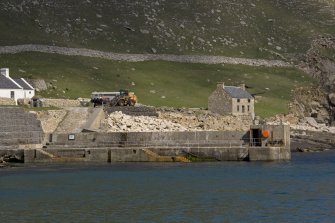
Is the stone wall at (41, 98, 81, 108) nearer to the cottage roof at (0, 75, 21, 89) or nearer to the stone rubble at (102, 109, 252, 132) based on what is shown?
the cottage roof at (0, 75, 21, 89)

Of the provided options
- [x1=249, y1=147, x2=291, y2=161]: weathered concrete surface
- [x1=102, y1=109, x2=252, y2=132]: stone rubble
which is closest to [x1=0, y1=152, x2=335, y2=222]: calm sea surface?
[x1=249, y1=147, x2=291, y2=161]: weathered concrete surface

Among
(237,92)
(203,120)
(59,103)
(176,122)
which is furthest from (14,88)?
(237,92)

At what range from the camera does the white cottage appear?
4294 inches

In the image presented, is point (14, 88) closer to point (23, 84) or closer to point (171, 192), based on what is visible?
point (23, 84)

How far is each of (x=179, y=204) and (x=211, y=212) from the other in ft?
12.5

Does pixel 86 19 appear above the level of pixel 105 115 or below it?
above

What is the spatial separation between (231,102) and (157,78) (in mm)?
23722

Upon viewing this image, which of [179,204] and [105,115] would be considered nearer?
[179,204]

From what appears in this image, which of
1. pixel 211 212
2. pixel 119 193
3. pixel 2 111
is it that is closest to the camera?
pixel 211 212

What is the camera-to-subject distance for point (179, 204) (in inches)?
2530

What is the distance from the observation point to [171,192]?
69.8m

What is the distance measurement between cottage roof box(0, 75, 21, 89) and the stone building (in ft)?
70.7

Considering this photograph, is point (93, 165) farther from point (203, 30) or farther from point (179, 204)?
point (203, 30)

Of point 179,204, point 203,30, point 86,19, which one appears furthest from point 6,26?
point 179,204
